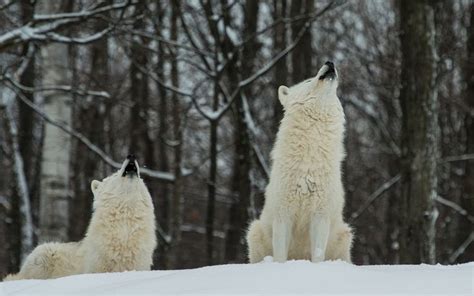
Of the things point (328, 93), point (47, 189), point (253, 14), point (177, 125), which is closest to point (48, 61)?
point (47, 189)

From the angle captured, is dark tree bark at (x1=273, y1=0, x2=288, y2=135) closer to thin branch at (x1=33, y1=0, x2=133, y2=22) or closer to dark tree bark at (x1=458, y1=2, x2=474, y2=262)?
dark tree bark at (x1=458, y1=2, x2=474, y2=262)

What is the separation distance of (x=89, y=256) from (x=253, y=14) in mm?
9475

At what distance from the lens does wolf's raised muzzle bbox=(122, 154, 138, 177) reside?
880 cm

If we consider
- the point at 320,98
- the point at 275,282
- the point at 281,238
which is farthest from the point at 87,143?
the point at 275,282

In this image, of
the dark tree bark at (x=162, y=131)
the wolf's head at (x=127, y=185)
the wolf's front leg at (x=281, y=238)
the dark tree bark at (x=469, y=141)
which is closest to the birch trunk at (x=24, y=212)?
the dark tree bark at (x=162, y=131)

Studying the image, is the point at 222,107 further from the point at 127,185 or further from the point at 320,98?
the point at 320,98

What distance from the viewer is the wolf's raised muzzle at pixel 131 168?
28.9 feet

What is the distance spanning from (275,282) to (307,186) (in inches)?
73.8

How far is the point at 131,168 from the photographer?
29.0ft

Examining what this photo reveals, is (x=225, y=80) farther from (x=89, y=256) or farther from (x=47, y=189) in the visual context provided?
(x=89, y=256)

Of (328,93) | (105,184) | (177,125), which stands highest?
(177,125)

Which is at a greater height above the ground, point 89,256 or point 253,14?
point 253,14

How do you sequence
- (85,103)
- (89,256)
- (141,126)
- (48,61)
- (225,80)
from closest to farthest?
1. (89,256)
2. (48,61)
3. (225,80)
4. (141,126)
5. (85,103)

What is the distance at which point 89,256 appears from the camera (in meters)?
8.68
